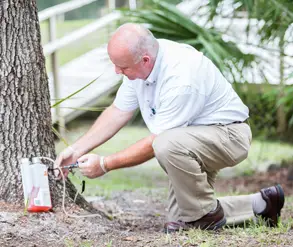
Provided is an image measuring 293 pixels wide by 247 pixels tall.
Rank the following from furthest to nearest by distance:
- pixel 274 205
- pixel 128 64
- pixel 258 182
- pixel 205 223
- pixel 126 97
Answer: pixel 258 182
pixel 274 205
pixel 126 97
pixel 205 223
pixel 128 64

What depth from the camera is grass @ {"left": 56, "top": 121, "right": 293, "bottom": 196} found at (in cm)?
684

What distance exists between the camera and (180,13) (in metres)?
6.88

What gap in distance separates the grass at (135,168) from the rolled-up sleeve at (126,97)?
143 centimetres

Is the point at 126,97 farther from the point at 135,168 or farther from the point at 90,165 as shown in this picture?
the point at 135,168

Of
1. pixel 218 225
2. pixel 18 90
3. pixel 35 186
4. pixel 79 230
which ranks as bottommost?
pixel 218 225

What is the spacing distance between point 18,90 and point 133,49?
73cm

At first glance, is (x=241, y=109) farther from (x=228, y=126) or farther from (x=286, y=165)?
(x=286, y=165)

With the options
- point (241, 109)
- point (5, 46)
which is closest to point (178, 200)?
point (241, 109)

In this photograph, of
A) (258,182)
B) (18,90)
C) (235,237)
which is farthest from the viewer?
(258,182)

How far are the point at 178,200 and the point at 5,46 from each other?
1.34m

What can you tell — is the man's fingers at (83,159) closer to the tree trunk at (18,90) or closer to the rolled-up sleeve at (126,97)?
the tree trunk at (18,90)

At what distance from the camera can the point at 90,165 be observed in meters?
3.93

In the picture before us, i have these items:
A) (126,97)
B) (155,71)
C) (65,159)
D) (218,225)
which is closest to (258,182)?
(218,225)

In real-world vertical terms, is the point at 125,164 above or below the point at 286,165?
above
